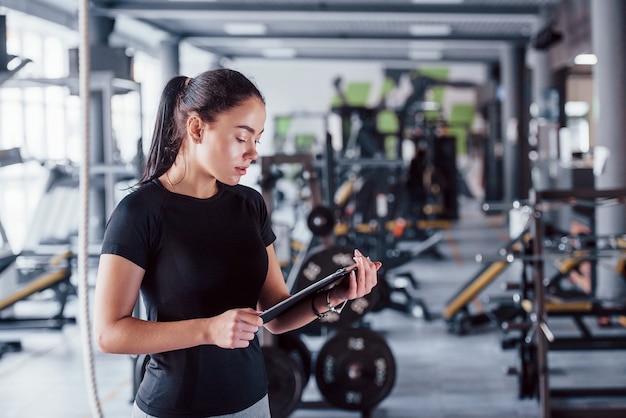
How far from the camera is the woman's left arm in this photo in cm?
158

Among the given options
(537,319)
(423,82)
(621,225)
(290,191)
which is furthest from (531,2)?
(290,191)

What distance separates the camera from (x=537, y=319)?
415 centimetres

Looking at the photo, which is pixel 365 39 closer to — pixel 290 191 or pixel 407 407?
pixel 290 191

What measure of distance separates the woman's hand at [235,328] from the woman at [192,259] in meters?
A: 0.03

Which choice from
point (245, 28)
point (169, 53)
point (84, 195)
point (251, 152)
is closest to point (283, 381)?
point (251, 152)

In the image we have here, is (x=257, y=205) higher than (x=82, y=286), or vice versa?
(x=257, y=205)

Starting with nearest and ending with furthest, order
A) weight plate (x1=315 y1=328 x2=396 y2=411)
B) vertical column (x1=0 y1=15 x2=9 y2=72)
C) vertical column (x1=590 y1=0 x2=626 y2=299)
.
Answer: weight plate (x1=315 y1=328 x2=396 y2=411), vertical column (x1=0 y1=15 x2=9 y2=72), vertical column (x1=590 y1=0 x2=626 y2=299)

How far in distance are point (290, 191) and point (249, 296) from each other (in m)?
19.0

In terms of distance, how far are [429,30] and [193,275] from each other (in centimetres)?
1347

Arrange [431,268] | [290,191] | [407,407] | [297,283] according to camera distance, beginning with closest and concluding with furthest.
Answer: [297,283]
[407,407]
[431,268]
[290,191]

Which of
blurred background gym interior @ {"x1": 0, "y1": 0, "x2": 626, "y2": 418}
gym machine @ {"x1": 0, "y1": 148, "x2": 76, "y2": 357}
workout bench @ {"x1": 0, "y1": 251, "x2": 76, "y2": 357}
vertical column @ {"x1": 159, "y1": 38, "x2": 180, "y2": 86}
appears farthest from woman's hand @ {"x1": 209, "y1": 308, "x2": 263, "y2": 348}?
vertical column @ {"x1": 159, "y1": 38, "x2": 180, "y2": 86}

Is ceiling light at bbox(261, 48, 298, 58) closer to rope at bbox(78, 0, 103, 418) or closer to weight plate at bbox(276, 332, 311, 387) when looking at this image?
weight plate at bbox(276, 332, 311, 387)

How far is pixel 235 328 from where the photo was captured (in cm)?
140

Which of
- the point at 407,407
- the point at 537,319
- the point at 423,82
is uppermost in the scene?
the point at 423,82
